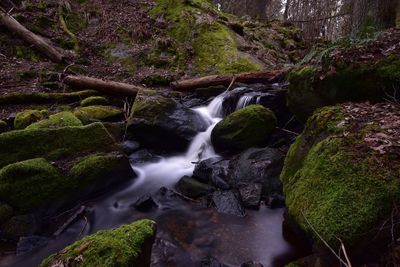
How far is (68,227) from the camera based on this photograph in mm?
4707

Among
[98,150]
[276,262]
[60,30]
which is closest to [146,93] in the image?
[98,150]

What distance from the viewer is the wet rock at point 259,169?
529cm

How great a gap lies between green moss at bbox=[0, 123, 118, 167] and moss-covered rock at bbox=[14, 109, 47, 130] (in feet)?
A: 6.10

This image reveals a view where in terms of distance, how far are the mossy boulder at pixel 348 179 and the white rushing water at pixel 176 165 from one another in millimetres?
2735

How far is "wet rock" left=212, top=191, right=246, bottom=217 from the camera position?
193 inches

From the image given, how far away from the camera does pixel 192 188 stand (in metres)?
5.54

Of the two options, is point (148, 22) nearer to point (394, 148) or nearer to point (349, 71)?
point (349, 71)

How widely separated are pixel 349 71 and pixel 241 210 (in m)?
2.47

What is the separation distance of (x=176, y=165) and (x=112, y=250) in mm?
4080

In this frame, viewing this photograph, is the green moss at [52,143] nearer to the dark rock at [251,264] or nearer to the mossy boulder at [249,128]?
the mossy boulder at [249,128]

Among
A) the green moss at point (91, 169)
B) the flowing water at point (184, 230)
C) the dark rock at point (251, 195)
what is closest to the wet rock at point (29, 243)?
the flowing water at point (184, 230)

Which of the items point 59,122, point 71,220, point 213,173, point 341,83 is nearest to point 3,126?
point 59,122

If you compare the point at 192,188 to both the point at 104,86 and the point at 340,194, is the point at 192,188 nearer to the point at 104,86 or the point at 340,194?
the point at 340,194

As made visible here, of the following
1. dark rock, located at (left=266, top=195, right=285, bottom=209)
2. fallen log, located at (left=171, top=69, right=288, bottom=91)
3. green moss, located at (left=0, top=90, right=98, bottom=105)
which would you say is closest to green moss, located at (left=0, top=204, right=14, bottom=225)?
dark rock, located at (left=266, top=195, right=285, bottom=209)
